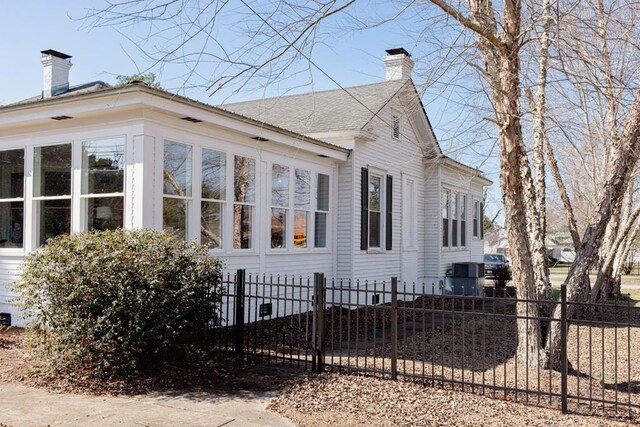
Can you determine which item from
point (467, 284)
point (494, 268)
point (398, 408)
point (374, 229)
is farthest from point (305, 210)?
point (494, 268)


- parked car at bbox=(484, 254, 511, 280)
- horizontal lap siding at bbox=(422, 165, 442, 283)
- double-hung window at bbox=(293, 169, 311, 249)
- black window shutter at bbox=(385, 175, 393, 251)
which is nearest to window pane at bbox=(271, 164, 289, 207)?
double-hung window at bbox=(293, 169, 311, 249)

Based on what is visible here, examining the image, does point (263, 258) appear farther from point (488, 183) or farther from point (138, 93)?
point (488, 183)

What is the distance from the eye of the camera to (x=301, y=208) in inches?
518

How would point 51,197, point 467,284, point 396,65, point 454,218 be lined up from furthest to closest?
point 454,218, point 467,284, point 396,65, point 51,197

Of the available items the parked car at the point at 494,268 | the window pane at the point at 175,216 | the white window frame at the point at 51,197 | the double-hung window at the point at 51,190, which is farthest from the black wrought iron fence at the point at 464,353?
the parked car at the point at 494,268

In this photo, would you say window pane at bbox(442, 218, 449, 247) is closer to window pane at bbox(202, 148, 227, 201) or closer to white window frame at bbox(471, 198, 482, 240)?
white window frame at bbox(471, 198, 482, 240)

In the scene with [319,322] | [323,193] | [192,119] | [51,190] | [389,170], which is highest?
[192,119]

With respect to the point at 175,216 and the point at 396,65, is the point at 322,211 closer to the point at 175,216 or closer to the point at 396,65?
the point at 175,216

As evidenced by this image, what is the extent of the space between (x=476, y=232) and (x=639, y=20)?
1588cm

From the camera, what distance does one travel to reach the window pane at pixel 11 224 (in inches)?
412

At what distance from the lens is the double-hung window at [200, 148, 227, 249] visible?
1035 cm

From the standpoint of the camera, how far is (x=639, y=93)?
776 cm

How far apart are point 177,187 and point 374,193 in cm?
722

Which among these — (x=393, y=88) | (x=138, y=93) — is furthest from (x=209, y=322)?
(x=393, y=88)
